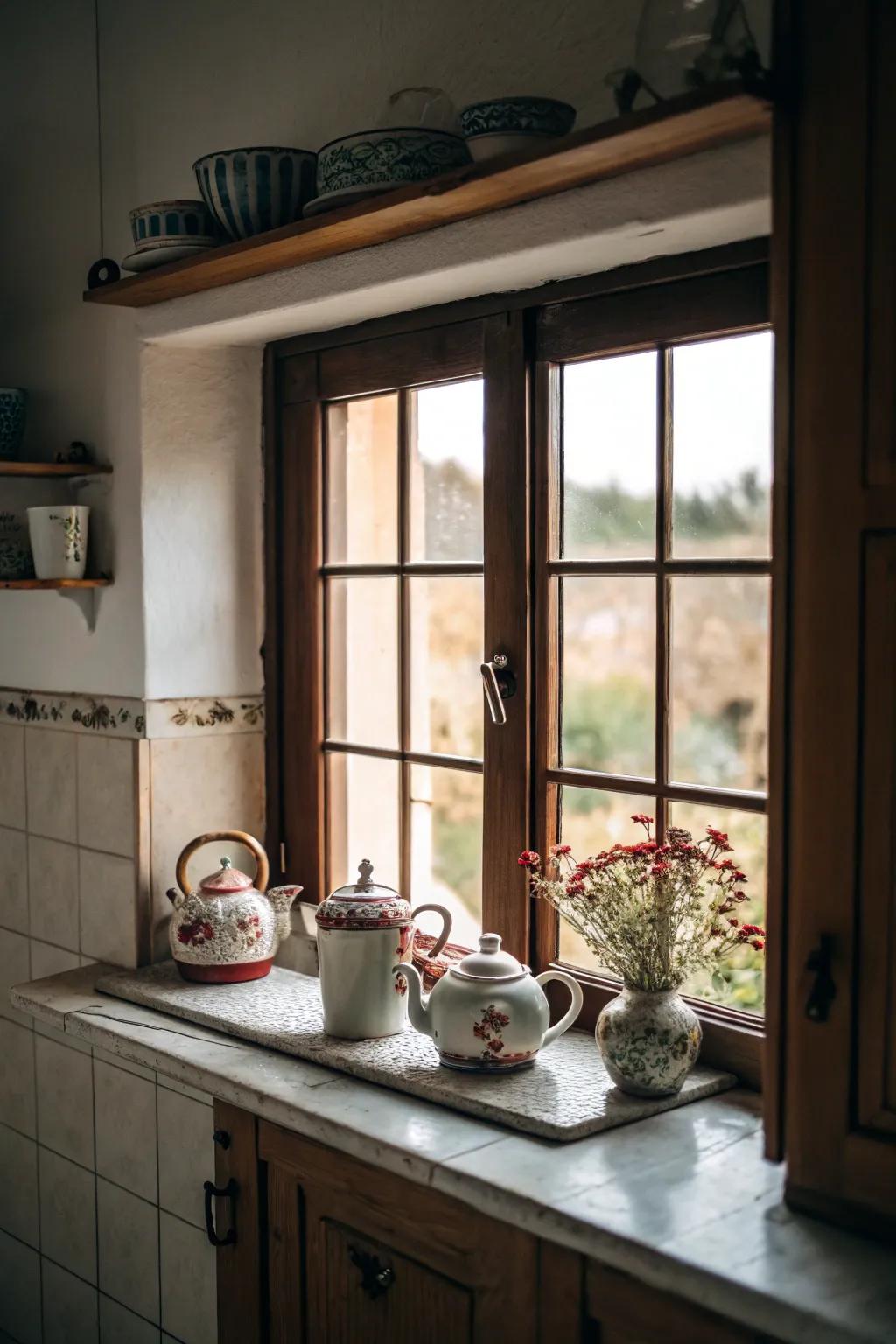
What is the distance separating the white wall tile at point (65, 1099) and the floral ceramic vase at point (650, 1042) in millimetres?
1150

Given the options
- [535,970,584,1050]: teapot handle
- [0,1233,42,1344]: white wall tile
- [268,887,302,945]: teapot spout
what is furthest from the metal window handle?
[0,1233,42,1344]: white wall tile

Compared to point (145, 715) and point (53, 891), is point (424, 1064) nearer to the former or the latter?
point (145, 715)

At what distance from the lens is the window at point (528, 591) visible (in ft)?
5.71

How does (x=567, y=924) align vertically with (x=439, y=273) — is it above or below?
below

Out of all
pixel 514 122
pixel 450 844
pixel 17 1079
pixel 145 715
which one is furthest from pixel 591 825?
pixel 17 1079

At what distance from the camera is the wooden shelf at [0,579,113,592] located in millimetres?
2340

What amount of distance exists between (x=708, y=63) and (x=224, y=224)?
87 cm

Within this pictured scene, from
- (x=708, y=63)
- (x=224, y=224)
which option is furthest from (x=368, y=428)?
(x=708, y=63)

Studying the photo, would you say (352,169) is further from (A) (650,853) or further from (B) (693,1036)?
(B) (693,1036)

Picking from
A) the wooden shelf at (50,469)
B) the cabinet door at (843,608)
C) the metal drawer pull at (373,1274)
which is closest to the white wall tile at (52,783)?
the wooden shelf at (50,469)

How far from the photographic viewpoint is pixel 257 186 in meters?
1.94

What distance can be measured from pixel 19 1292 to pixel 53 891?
79 centimetres

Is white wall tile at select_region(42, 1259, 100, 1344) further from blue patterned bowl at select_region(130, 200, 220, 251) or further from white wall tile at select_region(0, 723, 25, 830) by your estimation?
blue patterned bowl at select_region(130, 200, 220, 251)

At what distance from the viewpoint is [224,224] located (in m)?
1.99
